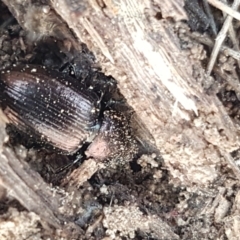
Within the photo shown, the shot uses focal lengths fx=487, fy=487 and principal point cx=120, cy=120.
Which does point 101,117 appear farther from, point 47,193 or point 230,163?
point 230,163

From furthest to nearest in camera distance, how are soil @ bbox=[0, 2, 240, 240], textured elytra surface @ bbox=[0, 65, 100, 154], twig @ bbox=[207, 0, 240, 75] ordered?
textured elytra surface @ bbox=[0, 65, 100, 154] < soil @ bbox=[0, 2, 240, 240] < twig @ bbox=[207, 0, 240, 75]

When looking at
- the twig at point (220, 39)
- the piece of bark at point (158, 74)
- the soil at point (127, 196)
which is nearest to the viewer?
the piece of bark at point (158, 74)

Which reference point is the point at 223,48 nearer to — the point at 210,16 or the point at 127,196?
the point at 210,16

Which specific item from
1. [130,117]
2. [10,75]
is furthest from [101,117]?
[10,75]

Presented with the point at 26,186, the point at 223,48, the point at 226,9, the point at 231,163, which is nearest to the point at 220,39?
the point at 223,48

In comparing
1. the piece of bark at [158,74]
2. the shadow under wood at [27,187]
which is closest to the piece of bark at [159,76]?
the piece of bark at [158,74]

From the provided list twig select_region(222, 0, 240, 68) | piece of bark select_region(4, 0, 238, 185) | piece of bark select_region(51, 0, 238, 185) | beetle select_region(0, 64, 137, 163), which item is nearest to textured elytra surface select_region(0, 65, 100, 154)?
beetle select_region(0, 64, 137, 163)

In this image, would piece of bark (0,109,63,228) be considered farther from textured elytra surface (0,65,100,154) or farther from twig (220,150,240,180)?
twig (220,150,240,180)

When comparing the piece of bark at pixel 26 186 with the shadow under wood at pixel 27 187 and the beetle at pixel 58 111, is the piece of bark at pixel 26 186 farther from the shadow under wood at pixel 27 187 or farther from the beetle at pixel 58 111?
the beetle at pixel 58 111
